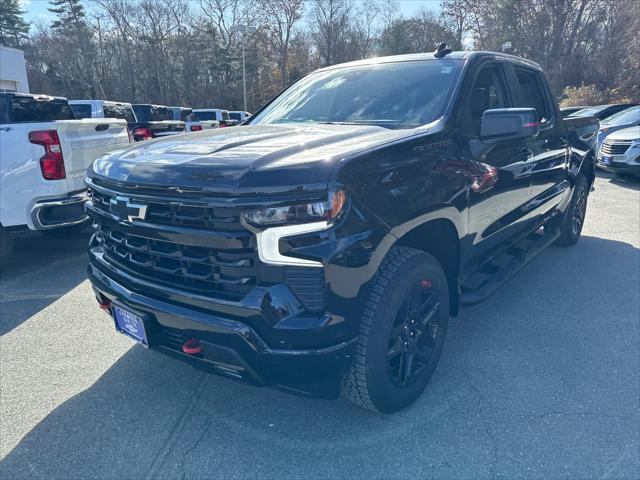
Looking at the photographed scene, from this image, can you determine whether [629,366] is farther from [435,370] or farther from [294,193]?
[294,193]

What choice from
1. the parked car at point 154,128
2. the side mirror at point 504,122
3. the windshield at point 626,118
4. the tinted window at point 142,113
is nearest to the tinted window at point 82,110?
the parked car at point 154,128

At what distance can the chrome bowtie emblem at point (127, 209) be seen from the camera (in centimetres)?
213

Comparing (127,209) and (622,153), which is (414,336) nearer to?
(127,209)

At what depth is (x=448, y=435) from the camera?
7.78ft

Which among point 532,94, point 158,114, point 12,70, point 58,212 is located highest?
point 12,70

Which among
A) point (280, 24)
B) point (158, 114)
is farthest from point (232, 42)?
point (158, 114)

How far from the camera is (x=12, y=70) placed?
23844mm

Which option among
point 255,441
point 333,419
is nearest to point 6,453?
point 255,441

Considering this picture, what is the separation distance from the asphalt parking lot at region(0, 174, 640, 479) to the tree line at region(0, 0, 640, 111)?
110 feet

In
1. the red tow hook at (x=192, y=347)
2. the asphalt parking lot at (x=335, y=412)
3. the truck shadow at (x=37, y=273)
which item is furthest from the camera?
the truck shadow at (x=37, y=273)

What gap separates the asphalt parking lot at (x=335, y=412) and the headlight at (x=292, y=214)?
1.22 meters

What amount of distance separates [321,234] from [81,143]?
13.7 feet

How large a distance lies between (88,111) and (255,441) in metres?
10.7

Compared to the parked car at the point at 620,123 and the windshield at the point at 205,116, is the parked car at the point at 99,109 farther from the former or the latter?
the parked car at the point at 620,123
